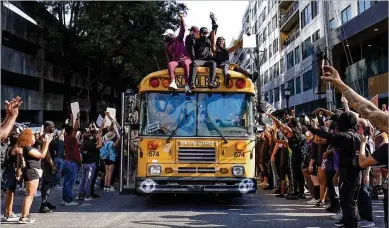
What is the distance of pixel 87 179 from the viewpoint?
37.4ft

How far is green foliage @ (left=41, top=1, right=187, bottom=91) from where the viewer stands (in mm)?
28562

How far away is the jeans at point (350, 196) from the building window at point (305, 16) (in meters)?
35.4

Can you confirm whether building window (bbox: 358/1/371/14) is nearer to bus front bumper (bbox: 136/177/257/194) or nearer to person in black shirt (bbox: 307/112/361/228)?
bus front bumper (bbox: 136/177/257/194)

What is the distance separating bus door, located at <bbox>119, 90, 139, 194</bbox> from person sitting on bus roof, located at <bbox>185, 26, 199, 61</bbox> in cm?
162

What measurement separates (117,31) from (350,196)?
79.5 ft

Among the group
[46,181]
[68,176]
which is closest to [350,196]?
[46,181]

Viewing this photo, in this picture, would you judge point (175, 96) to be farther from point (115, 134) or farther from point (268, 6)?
point (268, 6)

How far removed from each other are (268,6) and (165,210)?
54.9 metres

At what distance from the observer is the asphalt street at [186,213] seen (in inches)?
317

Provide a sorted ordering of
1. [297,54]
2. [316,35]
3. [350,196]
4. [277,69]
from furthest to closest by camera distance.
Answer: [277,69], [297,54], [316,35], [350,196]

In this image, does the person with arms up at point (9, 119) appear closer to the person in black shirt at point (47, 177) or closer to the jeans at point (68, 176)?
the person in black shirt at point (47, 177)

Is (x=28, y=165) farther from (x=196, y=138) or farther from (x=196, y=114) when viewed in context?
(x=196, y=114)

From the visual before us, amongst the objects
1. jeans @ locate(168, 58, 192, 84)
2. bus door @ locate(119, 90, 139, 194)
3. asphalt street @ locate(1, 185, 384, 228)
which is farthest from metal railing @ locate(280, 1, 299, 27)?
bus door @ locate(119, 90, 139, 194)

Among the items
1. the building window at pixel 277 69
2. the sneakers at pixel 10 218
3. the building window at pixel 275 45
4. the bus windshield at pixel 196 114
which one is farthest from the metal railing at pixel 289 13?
the sneakers at pixel 10 218
